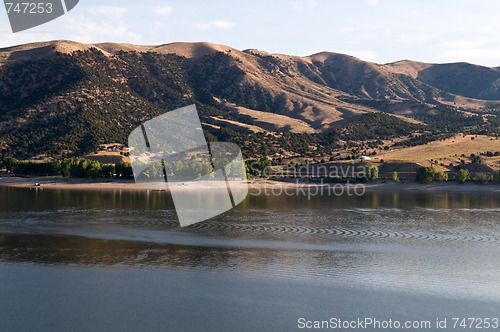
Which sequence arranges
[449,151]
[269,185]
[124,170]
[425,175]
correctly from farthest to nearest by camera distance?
1. [449,151]
2. [124,170]
3. [425,175]
4. [269,185]

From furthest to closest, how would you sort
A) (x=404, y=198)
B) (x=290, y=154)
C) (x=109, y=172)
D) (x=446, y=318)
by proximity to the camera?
(x=290, y=154) → (x=109, y=172) → (x=404, y=198) → (x=446, y=318)

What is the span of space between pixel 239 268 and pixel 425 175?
7086 centimetres

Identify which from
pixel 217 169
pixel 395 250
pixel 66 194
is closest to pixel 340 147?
pixel 217 169

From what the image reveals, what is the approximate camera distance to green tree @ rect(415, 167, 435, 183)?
103m

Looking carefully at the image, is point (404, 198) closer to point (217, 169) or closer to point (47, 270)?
point (217, 169)

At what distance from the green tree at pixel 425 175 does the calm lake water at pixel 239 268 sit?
117 feet

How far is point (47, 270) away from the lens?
39500mm

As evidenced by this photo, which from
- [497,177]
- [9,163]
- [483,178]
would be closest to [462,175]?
[483,178]

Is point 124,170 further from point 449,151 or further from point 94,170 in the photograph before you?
point 449,151

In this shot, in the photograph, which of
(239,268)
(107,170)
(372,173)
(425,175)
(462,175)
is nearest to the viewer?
(239,268)

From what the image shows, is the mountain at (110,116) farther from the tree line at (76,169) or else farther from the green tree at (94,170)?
the green tree at (94,170)

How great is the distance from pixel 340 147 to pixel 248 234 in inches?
3885

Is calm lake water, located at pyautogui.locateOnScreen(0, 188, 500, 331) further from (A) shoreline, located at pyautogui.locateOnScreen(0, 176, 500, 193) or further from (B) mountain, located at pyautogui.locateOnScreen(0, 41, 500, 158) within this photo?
(B) mountain, located at pyautogui.locateOnScreen(0, 41, 500, 158)

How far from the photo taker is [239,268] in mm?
40594
